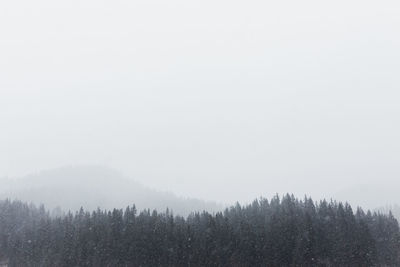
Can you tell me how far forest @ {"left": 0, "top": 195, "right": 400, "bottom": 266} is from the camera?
150 m

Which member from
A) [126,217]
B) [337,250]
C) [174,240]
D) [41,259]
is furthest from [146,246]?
[337,250]

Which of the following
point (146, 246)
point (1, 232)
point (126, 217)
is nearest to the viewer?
point (146, 246)

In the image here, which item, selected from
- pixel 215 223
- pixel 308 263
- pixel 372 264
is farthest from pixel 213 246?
pixel 372 264

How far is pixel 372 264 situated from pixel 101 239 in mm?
97229

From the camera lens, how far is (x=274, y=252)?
150250mm

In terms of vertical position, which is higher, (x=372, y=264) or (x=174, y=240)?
(x=174, y=240)

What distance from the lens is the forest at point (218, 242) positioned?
14988 centimetres

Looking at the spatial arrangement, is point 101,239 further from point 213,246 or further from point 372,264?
point 372,264

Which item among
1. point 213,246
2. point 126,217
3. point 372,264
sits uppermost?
point 126,217

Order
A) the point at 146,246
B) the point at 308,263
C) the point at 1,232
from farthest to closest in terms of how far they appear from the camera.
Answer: the point at 1,232 → the point at 146,246 → the point at 308,263

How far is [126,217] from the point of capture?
574 feet

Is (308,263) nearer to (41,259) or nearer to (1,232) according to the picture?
(41,259)

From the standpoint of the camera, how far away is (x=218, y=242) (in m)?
155

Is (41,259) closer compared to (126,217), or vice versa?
(41,259)
